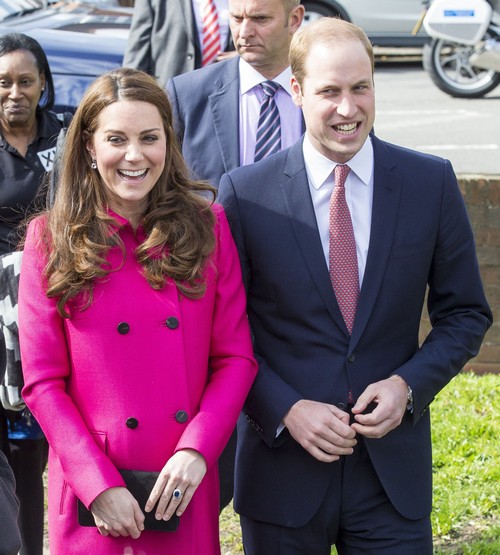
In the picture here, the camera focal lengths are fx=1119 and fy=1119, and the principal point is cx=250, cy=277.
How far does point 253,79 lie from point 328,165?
1061 mm

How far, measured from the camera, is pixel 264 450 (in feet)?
10.6

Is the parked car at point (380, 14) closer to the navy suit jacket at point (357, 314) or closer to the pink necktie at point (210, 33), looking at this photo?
the pink necktie at point (210, 33)

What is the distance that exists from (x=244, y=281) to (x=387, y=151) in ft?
1.83

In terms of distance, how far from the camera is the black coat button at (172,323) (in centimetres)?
296

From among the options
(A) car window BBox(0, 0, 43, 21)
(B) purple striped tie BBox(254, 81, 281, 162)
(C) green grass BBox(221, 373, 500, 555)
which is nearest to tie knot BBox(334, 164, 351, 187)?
(B) purple striped tie BBox(254, 81, 281, 162)

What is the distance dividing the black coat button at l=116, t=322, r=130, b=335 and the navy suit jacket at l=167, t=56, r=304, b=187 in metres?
1.14

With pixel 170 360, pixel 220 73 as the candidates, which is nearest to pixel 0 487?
pixel 170 360

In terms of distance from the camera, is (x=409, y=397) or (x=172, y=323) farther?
(x=409, y=397)

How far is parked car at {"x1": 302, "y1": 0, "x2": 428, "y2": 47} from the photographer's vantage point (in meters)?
14.0

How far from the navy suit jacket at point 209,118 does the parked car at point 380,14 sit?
32.9 feet

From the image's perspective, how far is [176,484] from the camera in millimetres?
2885

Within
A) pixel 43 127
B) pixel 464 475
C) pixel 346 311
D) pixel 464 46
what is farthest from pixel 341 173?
pixel 464 46

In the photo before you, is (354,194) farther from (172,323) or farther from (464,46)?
(464,46)

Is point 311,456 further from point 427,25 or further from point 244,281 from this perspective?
point 427,25
